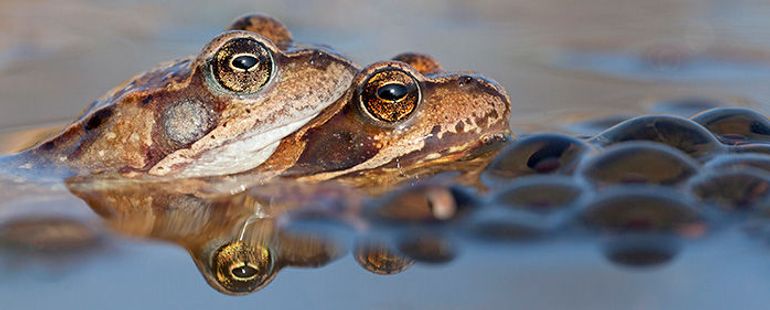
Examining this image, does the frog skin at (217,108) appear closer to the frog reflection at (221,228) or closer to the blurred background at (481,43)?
the frog reflection at (221,228)

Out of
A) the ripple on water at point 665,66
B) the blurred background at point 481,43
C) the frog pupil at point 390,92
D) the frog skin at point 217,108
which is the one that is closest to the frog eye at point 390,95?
the frog pupil at point 390,92

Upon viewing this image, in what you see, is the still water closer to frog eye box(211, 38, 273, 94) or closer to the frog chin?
the frog chin

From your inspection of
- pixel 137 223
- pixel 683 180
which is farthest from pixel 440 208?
pixel 137 223

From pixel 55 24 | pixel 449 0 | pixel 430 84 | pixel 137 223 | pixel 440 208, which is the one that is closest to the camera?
pixel 440 208

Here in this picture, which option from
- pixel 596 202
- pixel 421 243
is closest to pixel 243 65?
pixel 421 243

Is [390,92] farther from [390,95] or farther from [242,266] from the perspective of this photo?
[242,266]

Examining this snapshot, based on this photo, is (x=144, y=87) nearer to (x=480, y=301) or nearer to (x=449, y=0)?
(x=480, y=301)

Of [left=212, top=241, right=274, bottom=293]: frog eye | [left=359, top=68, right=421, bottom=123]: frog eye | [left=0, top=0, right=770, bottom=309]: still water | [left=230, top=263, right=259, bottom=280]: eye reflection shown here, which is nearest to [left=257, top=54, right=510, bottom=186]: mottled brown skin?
[left=359, top=68, right=421, bottom=123]: frog eye
